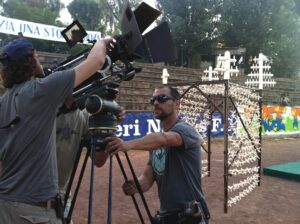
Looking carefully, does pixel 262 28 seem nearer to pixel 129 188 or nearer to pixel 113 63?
pixel 129 188

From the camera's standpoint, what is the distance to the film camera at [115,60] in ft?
6.27

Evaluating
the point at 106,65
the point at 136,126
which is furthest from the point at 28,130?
the point at 136,126

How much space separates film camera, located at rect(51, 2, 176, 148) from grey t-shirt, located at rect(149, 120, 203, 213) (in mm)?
→ 566

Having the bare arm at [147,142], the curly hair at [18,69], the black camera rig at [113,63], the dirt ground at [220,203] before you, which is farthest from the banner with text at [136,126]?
the curly hair at [18,69]

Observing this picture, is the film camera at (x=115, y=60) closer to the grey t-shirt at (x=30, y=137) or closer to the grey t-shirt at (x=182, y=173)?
the grey t-shirt at (x=30, y=137)

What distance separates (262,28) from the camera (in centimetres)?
3061

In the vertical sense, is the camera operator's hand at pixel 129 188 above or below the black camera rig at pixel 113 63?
below

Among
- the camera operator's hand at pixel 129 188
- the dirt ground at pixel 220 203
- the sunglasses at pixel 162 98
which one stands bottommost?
the dirt ground at pixel 220 203

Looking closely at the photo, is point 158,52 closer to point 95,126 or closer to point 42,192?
point 95,126

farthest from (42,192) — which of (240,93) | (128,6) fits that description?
(240,93)

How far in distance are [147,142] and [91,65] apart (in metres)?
0.70

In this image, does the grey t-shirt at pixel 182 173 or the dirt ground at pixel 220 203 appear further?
the dirt ground at pixel 220 203

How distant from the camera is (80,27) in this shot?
7.16ft

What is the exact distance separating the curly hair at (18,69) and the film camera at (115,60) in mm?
263
